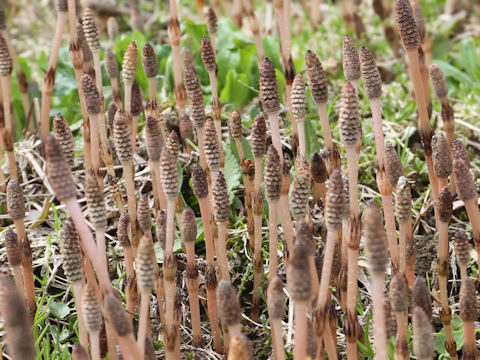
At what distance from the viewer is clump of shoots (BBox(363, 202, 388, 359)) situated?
4.81ft

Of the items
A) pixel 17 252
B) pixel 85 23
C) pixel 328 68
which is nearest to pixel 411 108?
pixel 328 68

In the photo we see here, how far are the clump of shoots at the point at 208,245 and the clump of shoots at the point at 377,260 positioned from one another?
1.87ft

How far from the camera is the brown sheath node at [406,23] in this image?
2.08 metres

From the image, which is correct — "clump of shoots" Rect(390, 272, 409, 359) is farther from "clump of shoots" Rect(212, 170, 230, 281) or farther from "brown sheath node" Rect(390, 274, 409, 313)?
"clump of shoots" Rect(212, 170, 230, 281)

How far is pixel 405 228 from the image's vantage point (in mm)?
1877

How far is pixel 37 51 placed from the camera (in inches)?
176

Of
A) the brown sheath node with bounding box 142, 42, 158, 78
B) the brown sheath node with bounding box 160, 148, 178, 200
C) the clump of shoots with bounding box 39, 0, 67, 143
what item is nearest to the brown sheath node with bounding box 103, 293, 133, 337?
the brown sheath node with bounding box 160, 148, 178, 200

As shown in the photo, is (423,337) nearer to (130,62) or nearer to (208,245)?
(208,245)

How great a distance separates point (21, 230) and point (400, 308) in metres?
1.15

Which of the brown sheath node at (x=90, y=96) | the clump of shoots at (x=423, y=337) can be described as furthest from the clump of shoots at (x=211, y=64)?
the clump of shoots at (x=423, y=337)

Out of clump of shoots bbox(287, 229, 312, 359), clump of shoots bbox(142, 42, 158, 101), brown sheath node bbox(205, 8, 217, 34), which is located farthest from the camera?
brown sheath node bbox(205, 8, 217, 34)

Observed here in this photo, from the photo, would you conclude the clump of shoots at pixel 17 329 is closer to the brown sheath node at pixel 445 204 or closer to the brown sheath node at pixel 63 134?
the brown sheath node at pixel 63 134

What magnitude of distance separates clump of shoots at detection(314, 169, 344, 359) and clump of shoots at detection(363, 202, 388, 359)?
0.26 feet

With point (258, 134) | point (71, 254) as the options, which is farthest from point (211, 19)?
point (71, 254)
